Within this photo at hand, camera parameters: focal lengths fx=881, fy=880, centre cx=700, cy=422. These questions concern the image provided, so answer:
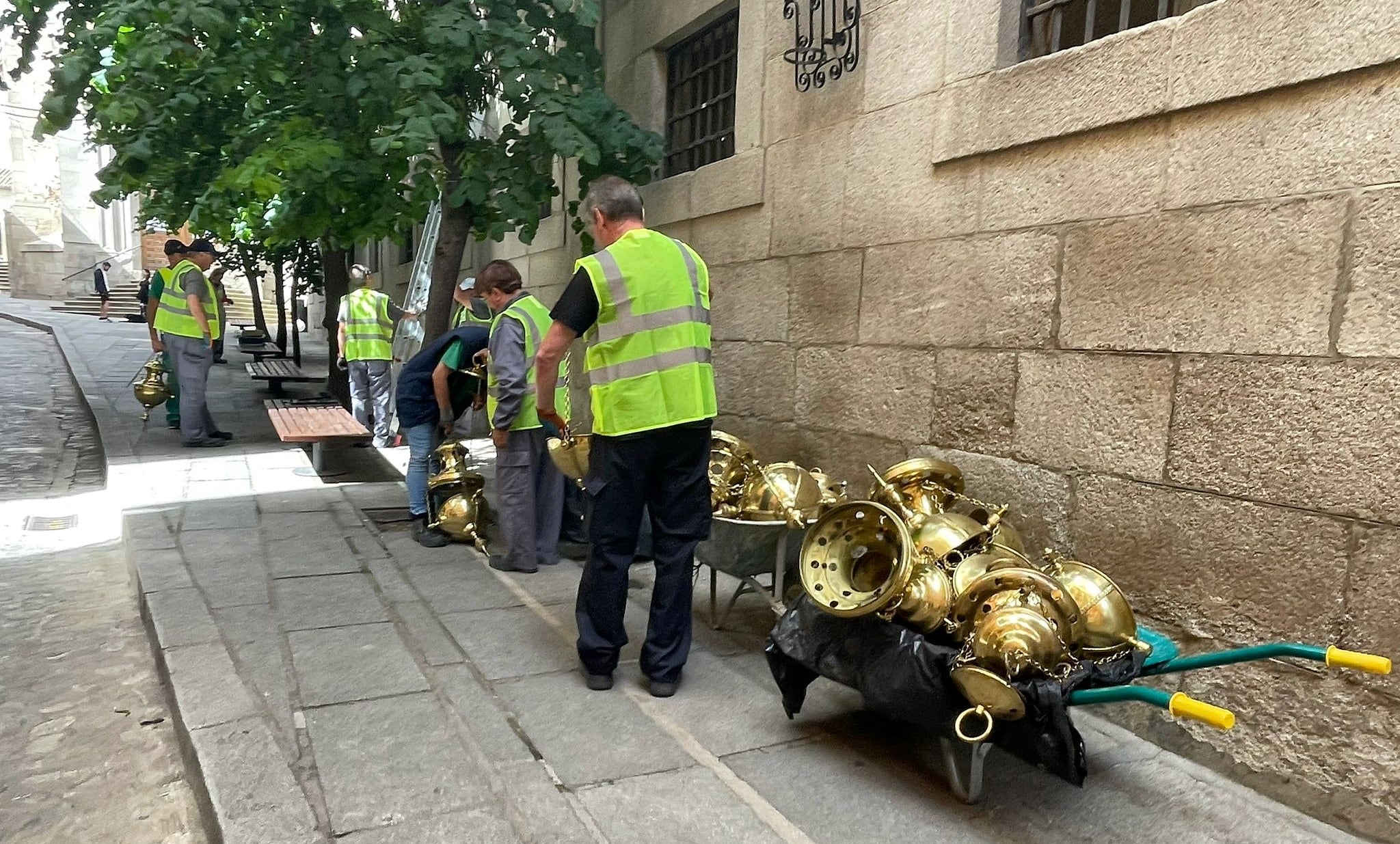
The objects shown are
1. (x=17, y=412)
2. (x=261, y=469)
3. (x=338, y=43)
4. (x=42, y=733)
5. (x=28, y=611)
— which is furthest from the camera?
(x=17, y=412)

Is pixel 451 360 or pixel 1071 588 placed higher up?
pixel 451 360

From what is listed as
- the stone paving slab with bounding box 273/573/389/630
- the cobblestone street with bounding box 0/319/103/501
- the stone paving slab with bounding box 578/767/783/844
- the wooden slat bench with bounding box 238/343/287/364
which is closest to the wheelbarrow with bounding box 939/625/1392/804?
the stone paving slab with bounding box 578/767/783/844

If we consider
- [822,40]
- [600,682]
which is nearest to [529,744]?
[600,682]

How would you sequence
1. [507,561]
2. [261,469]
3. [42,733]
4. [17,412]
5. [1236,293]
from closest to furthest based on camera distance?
[1236,293] → [42,733] → [507,561] → [261,469] → [17,412]

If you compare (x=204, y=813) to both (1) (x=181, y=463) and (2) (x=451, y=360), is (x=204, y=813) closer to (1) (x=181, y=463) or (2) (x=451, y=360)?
(2) (x=451, y=360)

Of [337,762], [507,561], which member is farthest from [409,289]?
[337,762]

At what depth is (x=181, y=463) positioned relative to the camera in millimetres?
7062

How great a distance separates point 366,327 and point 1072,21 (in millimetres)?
7437

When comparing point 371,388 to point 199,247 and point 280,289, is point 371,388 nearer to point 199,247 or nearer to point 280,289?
point 199,247

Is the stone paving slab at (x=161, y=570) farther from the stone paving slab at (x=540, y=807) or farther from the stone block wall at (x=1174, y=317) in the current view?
the stone block wall at (x=1174, y=317)

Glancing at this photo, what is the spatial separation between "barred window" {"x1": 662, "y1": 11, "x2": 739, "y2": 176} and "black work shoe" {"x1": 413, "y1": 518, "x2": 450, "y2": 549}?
307cm

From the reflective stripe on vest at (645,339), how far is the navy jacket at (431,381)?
2.12 m

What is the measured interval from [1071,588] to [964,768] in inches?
24.5

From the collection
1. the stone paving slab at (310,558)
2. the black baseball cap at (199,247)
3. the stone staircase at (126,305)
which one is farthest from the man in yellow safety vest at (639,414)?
the stone staircase at (126,305)
